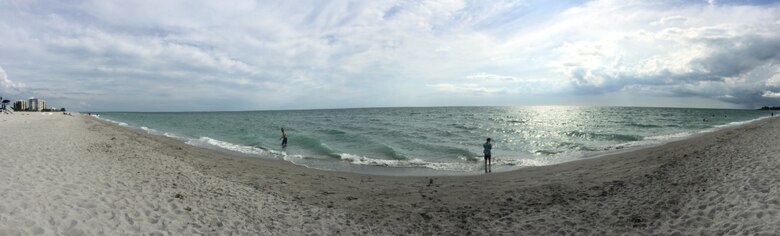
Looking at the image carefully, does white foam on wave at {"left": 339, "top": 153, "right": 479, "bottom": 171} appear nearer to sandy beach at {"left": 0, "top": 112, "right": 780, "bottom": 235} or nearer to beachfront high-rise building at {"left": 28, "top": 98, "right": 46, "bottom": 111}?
sandy beach at {"left": 0, "top": 112, "right": 780, "bottom": 235}

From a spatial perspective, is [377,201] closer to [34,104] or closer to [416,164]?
[416,164]

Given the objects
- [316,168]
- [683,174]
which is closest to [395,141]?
[316,168]

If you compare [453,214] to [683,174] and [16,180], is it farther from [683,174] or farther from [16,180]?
[16,180]

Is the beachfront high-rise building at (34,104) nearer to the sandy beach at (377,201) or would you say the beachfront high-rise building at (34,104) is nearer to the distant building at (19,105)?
the distant building at (19,105)

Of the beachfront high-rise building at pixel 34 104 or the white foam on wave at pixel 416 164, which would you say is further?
the beachfront high-rise building at pixel 34 104

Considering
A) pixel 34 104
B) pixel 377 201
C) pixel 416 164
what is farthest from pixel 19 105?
pixel 377 201

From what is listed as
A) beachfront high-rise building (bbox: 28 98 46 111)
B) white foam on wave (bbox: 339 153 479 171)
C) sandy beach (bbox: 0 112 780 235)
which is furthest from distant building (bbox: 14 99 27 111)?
white foam on wave (bbox: 339 153 479 171)

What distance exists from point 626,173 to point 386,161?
11150 mm

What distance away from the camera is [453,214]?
31.7ft

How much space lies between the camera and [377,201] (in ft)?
35.9

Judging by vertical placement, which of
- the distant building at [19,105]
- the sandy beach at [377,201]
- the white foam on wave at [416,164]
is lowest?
the white foam on wave at [416,164]

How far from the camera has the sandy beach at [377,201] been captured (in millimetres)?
7660

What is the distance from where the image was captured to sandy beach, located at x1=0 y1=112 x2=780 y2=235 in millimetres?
7660

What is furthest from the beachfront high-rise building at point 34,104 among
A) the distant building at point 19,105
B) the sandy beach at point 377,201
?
the sandy beach at point 377,201
